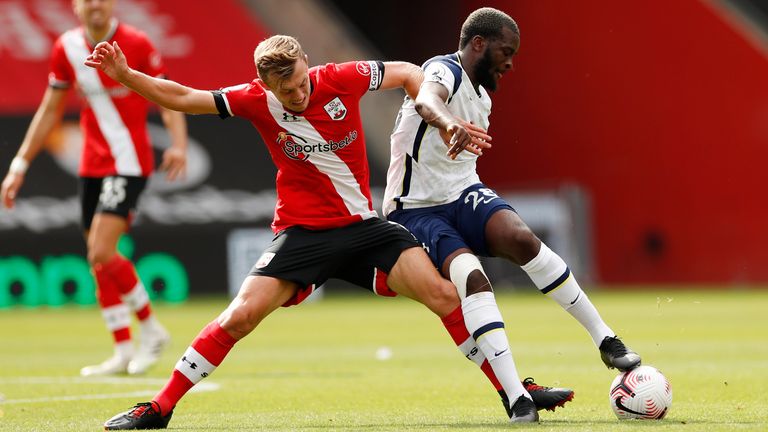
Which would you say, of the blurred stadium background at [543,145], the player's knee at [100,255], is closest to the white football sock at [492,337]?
the player's knee at [100,255]

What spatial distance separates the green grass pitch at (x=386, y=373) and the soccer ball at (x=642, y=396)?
0.27ft

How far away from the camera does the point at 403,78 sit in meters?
6.50

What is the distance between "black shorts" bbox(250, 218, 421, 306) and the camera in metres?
6.34

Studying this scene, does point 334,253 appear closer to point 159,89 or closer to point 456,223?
point 456,223

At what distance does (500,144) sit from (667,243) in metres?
4.18

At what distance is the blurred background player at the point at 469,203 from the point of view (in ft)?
21.4

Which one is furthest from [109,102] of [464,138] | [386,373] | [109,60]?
[464,138]

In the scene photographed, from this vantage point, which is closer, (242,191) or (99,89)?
(99,89)

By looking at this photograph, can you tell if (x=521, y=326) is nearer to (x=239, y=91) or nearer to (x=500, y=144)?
(x=239, y=91)

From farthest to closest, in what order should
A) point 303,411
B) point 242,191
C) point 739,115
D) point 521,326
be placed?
point 739,115 → point 242,191 → point 521,326 → point 303,411

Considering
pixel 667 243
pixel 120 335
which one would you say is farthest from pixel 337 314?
pixel 667 243

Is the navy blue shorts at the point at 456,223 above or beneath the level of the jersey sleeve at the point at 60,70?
beneath

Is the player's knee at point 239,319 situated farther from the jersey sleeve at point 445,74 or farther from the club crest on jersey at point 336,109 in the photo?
the jersey sleeve at point 445,74

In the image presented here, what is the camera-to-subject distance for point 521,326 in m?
13.7
